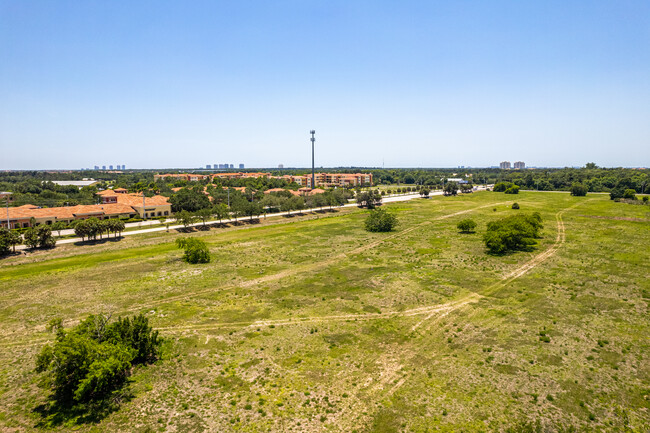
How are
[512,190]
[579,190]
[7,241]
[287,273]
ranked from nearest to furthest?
[287,273] < [7,241] < [579,190] < [512,190]

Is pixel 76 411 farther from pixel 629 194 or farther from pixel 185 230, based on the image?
pixel 629 194

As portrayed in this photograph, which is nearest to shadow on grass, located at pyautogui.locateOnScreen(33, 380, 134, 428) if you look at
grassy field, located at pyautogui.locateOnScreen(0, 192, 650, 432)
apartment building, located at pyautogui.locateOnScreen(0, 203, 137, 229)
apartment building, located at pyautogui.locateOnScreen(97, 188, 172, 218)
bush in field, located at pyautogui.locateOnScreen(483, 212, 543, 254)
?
grassy field, located at pyautogui.locateOnScreen(0, 192, 650, 432)

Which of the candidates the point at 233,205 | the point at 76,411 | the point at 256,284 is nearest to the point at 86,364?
the point at 76,411

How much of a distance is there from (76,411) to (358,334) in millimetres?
21820

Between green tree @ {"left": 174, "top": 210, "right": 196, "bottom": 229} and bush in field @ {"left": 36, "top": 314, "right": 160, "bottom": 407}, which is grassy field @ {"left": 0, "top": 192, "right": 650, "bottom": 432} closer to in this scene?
bush in field @ {"left": 36, "top": 314, "right": 160, "bottom": 407}

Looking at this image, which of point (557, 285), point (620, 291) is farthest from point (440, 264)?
point (620, 291)

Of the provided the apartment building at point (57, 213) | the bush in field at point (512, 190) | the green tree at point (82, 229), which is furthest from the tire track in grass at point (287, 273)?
the bush in field at point (512, 190)

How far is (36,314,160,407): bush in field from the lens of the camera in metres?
20.8

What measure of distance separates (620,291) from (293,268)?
43.5 meters

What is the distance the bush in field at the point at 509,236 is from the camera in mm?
57312

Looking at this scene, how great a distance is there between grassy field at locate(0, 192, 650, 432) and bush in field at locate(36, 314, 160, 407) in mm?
1499

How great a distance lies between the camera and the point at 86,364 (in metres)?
21.0

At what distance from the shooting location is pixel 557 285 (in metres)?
41.7

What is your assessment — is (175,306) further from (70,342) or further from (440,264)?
(440,264)
